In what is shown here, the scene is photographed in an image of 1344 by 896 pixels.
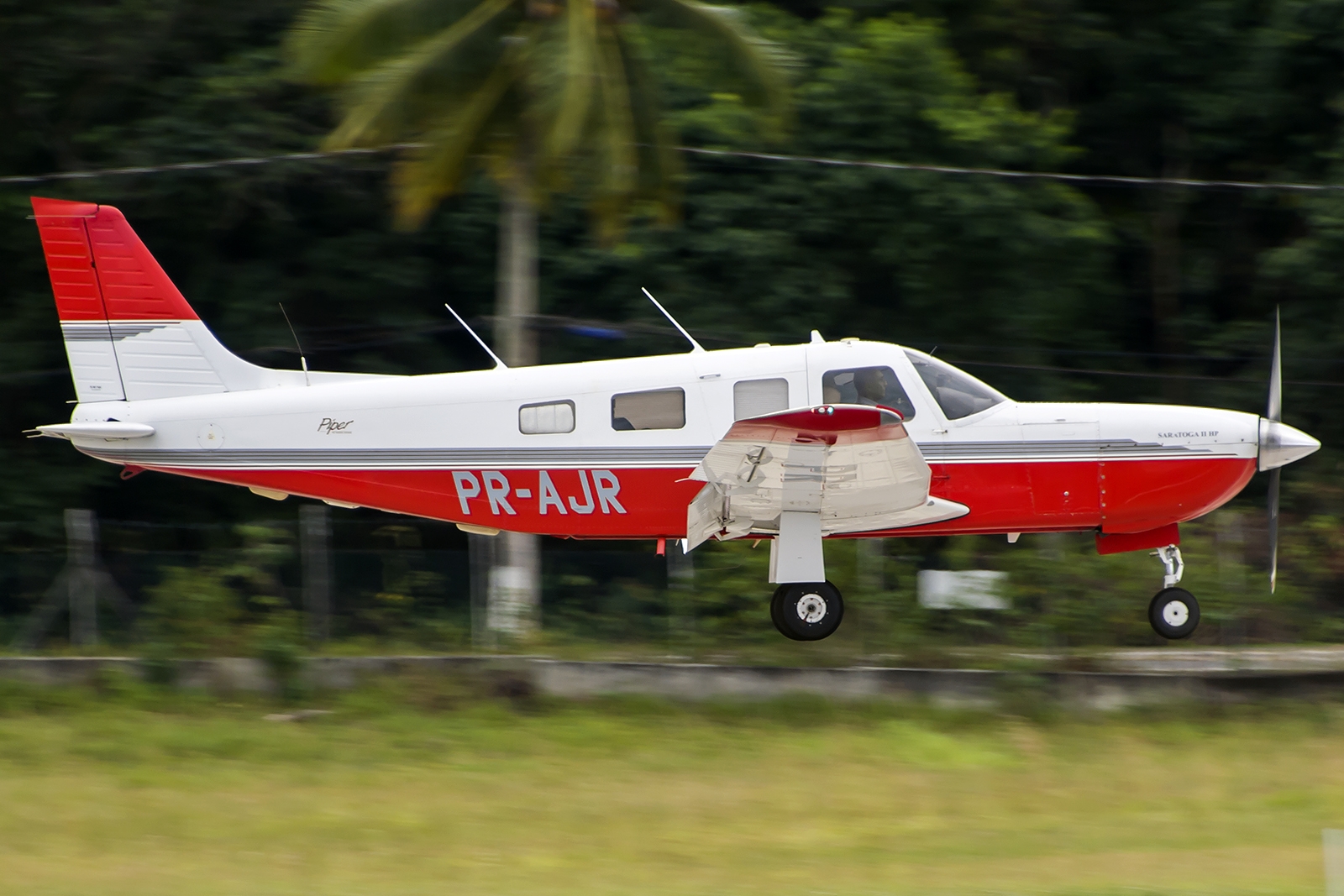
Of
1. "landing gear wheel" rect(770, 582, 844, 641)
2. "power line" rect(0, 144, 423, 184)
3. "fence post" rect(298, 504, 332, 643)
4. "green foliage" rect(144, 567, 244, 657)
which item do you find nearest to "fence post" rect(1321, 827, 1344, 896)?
"landing gear wheel" rect(770, 582, 844, 641)

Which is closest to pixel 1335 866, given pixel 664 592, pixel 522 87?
pixel 664 592

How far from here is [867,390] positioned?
1147cm

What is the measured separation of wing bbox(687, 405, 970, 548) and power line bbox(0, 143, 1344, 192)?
4.32 meters

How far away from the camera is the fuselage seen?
11664 millimetres

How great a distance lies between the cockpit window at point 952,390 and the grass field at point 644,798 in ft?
8.31

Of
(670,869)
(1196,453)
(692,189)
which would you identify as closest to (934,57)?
(692,189)

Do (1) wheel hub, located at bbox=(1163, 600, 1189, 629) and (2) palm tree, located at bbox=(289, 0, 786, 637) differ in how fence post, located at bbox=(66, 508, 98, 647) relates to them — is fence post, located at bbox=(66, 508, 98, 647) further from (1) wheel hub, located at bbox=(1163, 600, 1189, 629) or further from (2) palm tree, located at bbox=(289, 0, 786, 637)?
(1) wheel hub, located at bbox=(1163, 600, 1189, 629)

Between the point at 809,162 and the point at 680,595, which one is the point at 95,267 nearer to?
the point at 680,595

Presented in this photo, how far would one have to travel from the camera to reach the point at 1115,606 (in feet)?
44.1

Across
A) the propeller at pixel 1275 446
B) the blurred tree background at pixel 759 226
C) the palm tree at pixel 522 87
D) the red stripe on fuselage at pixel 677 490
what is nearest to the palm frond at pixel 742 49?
the palm tree at pixel 522 87

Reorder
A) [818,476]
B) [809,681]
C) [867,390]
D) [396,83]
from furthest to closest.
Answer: [396,83] → [809,681] → [867,390] → [818,476]

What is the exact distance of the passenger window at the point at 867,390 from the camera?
1135 cm

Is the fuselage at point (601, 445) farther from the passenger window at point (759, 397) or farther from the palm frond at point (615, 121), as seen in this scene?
the palm frond at point (615, 121)

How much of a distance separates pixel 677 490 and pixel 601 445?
720mm
